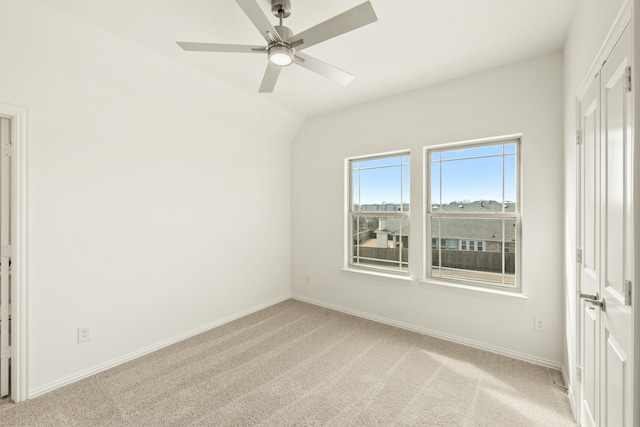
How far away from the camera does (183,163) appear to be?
10.5 ft

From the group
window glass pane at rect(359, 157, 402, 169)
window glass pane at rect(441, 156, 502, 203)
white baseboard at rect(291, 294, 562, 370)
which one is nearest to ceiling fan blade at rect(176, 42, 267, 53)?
window glass pane at rect(359, 157, 402, 169)

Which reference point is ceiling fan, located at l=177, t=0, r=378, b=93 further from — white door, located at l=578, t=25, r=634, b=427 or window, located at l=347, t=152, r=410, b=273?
window, located at l=347, t=152, r=410, b=273

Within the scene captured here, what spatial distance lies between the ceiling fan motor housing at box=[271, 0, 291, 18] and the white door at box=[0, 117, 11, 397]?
2093 millimetres

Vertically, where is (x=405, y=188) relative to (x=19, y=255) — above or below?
above

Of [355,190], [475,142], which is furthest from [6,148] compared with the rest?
[475,142]

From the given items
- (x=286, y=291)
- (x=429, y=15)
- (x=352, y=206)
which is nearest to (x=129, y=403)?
(x=286, y=291)

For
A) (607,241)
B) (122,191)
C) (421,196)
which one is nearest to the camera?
(607,241)

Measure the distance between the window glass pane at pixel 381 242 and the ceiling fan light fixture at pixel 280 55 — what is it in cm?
235

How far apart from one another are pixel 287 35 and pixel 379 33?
2.77 feet

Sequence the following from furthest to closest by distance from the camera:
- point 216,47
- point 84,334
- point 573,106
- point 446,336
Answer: point 446,336 → point 84,334 → point 573,106 → point 216,47

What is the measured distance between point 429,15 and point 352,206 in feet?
7.85

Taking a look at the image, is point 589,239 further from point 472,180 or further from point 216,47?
point 216,47

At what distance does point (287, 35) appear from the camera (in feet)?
6.06

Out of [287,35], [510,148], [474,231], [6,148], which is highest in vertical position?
[287,35]
